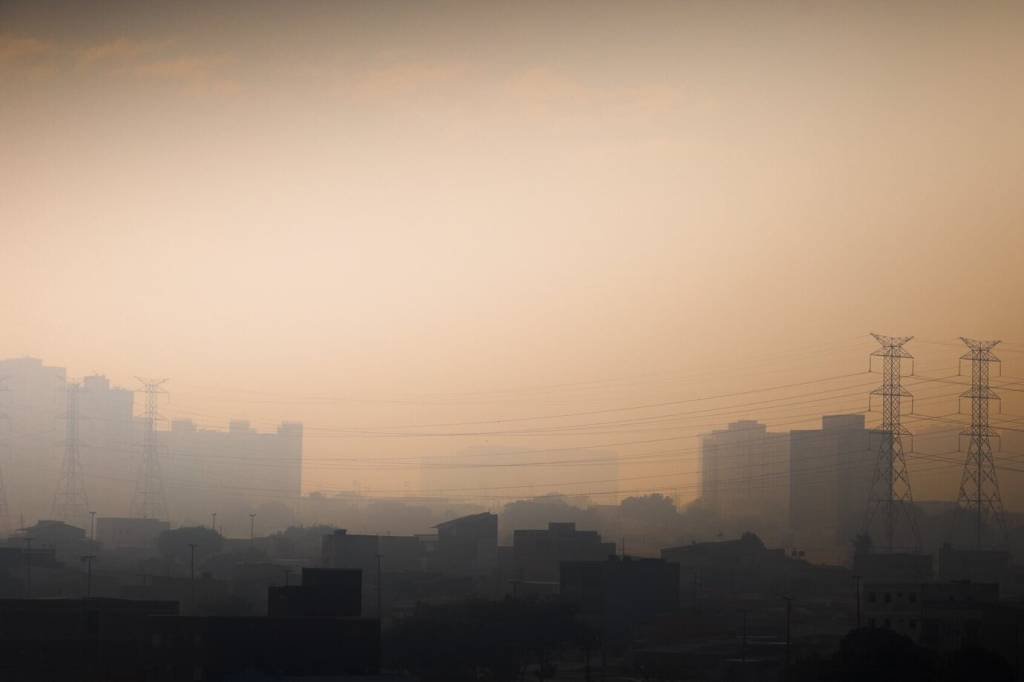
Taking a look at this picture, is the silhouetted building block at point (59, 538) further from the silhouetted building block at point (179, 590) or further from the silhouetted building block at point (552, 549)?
the silhouetted building block at point (552, 549)

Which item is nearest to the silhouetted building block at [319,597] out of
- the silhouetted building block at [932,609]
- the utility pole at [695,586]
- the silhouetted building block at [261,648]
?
the silhouetted building block at [261,648]

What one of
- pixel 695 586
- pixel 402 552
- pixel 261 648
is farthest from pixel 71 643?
pixel 402 552

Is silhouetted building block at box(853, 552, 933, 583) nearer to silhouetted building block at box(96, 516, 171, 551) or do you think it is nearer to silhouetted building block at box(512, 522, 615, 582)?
silhouetted building block at box(512, 522, 615, 582)

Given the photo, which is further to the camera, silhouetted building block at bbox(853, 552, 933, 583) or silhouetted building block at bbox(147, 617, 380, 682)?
silhouetted building block at bbox(853, 552, 933, 583)

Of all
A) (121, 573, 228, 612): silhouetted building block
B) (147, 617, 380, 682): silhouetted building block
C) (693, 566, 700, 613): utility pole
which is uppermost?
(147, 617, 380, 682): silhouetted building block

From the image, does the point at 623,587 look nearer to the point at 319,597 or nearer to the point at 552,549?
the point at 552,549

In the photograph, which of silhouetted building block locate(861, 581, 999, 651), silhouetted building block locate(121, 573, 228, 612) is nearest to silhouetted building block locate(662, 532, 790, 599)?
silhouetted building block locate(861, 581, 999, 651)

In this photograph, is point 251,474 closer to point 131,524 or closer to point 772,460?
point 131,524
